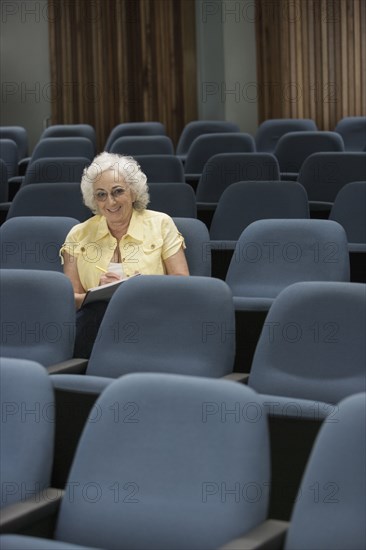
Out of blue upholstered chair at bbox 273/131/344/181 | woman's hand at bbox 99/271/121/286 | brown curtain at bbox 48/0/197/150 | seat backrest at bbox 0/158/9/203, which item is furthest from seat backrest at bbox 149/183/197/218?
brown curtain at bbox 48/0/197/150

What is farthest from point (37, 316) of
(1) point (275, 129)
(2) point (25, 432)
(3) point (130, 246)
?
(1) point (275, 129)

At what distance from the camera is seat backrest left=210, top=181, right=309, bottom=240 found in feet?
17.2

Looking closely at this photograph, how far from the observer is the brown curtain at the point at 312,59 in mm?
10164

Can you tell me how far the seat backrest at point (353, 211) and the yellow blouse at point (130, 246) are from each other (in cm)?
117

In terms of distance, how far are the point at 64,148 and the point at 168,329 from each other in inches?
209

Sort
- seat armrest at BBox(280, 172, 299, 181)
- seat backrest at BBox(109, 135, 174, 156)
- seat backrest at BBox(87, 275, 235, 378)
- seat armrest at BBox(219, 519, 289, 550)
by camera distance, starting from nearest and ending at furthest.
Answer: seat armrest at BBox(219, 519, 289, 550) < seat backrest at BBox(87, 275, 235, 378) < seat armrest at BBox(280, 172, 299, 181) < seat backrest at BBox(109, 135, 174, 156)

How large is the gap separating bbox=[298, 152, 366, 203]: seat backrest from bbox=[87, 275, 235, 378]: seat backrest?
3.03 m

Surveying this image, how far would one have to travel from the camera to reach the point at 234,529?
7.29ft

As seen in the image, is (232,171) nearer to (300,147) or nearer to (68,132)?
(300,147)

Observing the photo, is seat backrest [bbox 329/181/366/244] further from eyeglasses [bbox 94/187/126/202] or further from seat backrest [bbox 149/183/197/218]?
eyeglasses [bbox 94/187/126/202]

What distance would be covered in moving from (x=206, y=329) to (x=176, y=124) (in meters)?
8.14

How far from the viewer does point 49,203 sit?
5.63 meters

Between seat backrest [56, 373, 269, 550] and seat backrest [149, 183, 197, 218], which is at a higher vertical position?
seat backrest [149, 183, 197, 218]

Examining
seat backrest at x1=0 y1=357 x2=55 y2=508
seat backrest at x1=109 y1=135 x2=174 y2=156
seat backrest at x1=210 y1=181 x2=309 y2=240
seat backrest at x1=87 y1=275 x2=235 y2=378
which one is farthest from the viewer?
seat backrest at x1=109 y1=135 x2=174 y2=156
